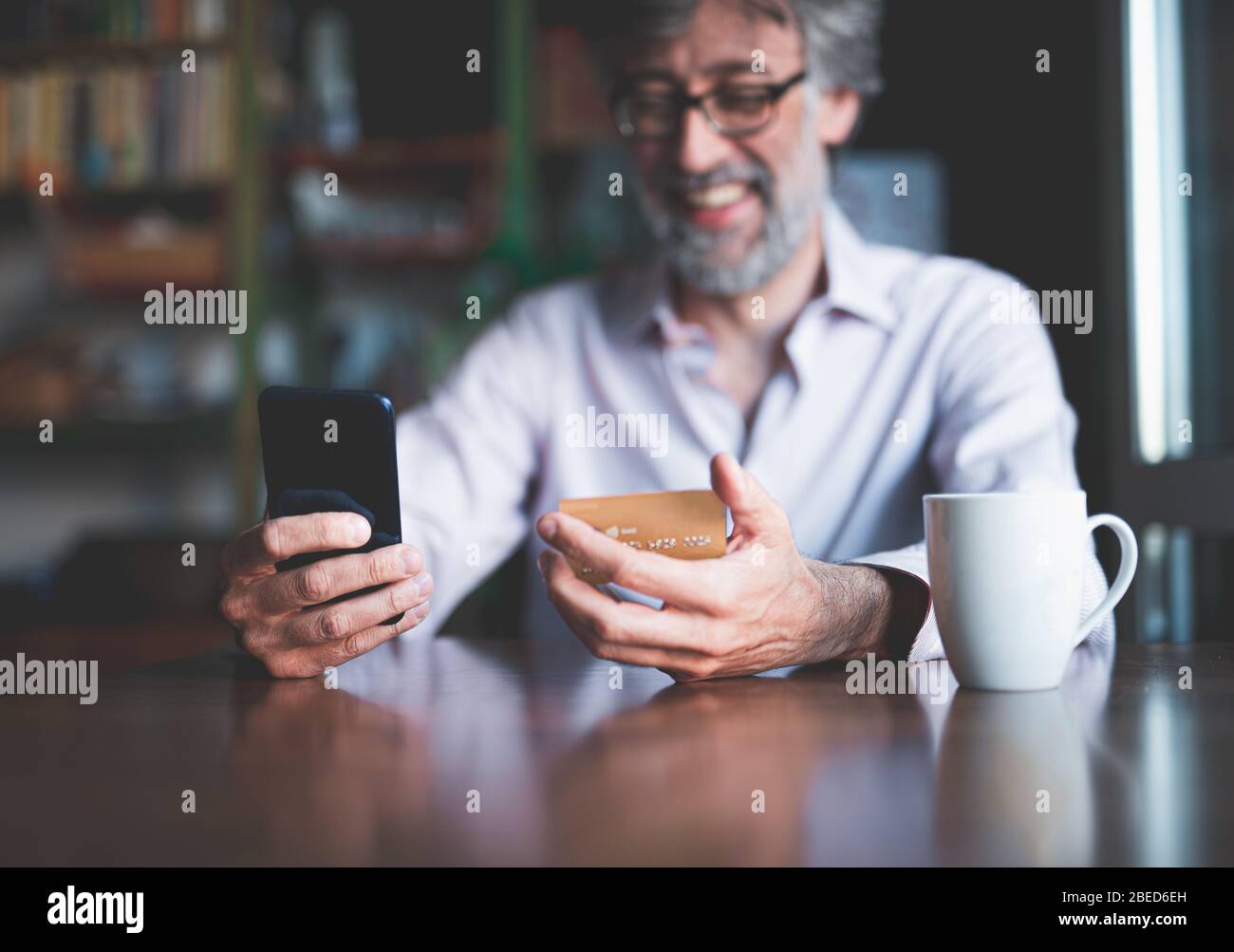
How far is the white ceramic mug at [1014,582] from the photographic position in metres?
0.67

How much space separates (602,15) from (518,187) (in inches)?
41.9

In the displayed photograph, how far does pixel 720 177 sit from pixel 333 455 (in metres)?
0.86

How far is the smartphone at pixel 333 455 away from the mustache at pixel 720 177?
81 cm

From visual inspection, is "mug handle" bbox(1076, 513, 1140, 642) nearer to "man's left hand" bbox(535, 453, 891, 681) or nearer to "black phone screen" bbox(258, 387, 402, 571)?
"man's left hand" bbox(535, 453, 891, 681)

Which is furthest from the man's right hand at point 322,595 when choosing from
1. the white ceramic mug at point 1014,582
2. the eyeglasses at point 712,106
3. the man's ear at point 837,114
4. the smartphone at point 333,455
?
the man's ear at point 837,114

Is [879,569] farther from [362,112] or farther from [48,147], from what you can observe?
[48,147]

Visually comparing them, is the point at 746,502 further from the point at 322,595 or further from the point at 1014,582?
the point at 322,595

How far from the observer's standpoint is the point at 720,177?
1478 millimetres

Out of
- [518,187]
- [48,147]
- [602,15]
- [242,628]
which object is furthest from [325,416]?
[48,147]

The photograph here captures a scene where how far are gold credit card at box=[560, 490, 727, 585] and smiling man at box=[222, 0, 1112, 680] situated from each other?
1.67 feet

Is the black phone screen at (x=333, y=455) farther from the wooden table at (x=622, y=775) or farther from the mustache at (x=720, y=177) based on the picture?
the mustache at (x=720, y=177)

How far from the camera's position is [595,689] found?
0.73 meters

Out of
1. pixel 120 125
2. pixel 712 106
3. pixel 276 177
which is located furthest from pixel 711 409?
pixel 120 125

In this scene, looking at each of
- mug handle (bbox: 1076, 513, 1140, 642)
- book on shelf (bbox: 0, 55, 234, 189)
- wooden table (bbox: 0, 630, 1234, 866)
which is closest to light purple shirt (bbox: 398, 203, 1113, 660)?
mug handle (bbox: 1076, 513, 1140, 642)
